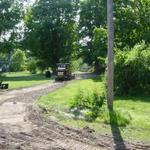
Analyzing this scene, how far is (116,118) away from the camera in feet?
49.6

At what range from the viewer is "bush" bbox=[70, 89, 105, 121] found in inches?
636

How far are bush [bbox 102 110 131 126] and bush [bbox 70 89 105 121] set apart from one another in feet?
1.69

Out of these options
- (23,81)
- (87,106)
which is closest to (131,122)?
(87,106)

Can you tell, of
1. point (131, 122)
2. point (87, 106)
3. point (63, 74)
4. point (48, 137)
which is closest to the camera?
point (48, 137)

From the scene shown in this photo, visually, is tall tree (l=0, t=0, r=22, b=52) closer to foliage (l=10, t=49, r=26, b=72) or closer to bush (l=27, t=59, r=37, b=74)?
bush (l=27, t=59, r=37, b=74)

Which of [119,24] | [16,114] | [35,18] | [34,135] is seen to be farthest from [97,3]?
[34,135]

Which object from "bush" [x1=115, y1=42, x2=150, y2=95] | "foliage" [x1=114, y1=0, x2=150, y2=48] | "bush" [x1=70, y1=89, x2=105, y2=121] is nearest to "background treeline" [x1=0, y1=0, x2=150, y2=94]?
"foliage" [x1=114, y1=0, x2=150, y2=48]

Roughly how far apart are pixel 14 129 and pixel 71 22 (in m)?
60.0

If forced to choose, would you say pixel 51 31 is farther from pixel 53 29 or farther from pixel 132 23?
pixel 132 23

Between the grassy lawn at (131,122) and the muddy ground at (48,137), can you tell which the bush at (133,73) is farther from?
the muddy ground at (48,137)

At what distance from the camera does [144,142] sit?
1157 cm

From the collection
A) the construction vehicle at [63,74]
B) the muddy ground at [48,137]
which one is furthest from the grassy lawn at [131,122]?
the construction vehicle at [63,74]

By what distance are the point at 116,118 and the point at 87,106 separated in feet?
9.79

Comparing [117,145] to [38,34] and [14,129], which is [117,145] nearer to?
[14,129]
